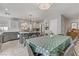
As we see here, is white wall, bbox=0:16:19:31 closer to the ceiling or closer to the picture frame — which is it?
the ceiling

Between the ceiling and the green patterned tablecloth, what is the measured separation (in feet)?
1.21

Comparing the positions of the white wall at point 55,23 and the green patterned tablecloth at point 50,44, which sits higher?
the white wall at point 55,23

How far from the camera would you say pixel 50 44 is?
1.92 m

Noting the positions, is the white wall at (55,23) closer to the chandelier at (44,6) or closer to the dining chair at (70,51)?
the chandelier at (44,6)

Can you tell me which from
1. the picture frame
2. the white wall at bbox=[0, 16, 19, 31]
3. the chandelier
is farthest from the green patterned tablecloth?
the chandelier

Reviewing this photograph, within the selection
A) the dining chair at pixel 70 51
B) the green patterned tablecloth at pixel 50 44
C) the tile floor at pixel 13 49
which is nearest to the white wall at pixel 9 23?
the tile floor at pixel 13 49

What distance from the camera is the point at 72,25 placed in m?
1.96

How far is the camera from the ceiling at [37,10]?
1.91 meters

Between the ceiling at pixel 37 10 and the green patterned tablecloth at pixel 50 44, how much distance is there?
370 mm

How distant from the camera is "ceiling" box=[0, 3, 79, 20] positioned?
1909 mm

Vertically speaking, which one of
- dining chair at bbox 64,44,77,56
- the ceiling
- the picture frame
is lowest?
dining chair at bbox 64,44,77,56

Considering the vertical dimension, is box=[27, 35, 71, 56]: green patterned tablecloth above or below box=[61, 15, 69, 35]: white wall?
below

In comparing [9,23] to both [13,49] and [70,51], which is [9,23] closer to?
[13,49]

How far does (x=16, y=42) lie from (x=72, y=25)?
0.94 m
